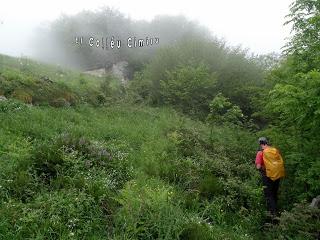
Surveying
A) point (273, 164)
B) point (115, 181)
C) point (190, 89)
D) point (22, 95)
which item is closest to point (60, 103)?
point (22, 95)

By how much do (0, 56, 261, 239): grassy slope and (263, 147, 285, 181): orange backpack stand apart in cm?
55

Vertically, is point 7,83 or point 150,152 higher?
point 7,83

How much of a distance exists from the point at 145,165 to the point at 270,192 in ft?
9.25

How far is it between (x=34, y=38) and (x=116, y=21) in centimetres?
688

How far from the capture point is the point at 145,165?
31.7ft

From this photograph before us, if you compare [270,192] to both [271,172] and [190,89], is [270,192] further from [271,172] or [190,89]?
[190,89]

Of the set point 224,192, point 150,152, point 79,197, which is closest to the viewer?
point 79,197

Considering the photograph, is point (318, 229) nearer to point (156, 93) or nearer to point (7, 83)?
point (7, 83)

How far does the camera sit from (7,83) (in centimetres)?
1348

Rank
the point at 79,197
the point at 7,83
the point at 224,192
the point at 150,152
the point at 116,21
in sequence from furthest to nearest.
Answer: the point at 116,21
the point at 7,83
the point at 150,152
the point at 224,192
the point at 79,197

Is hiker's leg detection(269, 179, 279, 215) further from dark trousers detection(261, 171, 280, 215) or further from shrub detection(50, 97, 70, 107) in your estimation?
shrub detection(50, 97, 70, 107)

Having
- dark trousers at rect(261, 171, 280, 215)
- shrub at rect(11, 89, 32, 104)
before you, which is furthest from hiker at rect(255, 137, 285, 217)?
shrub at rect(11, 89, 32, 104)

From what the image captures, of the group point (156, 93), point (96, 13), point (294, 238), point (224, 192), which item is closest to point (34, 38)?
point (96, 13)

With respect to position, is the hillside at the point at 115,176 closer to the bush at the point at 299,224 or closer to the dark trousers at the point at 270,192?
the bush at the point at 299,224
